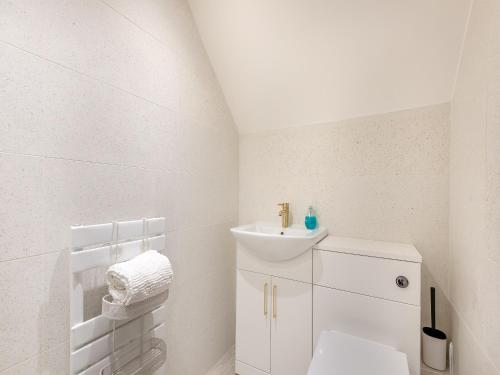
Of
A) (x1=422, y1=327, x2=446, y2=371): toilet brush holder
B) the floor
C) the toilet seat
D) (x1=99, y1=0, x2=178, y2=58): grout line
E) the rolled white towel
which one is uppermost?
(x1=99, y1=0, x2=178, y2=58): grout line

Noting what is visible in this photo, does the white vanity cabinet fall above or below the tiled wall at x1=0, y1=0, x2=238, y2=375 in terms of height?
below

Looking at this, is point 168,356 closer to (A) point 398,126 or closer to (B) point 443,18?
(A) point 398,126

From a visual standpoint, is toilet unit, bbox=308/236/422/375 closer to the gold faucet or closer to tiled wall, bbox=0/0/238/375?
the gold faucet

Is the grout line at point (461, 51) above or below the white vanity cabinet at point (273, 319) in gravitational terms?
above

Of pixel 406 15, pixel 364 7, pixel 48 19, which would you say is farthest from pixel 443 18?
pixel 48 19

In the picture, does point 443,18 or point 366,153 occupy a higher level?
point 443,18

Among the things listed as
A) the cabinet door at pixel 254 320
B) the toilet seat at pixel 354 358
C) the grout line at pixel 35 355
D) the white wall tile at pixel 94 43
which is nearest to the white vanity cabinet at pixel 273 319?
the cabinet door at pixel 254 320

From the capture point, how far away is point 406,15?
1124 mm

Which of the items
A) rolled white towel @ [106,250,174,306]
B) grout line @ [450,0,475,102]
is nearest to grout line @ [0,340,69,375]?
rolled white towel @ [106,250,174,306]

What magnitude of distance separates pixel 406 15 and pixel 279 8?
0.63m

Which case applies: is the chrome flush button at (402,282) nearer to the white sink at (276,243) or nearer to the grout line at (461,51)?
the white sink at (276,243)

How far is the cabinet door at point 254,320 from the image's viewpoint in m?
1.43

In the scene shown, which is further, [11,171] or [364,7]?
[364,7]

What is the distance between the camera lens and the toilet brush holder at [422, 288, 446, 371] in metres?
1.20
